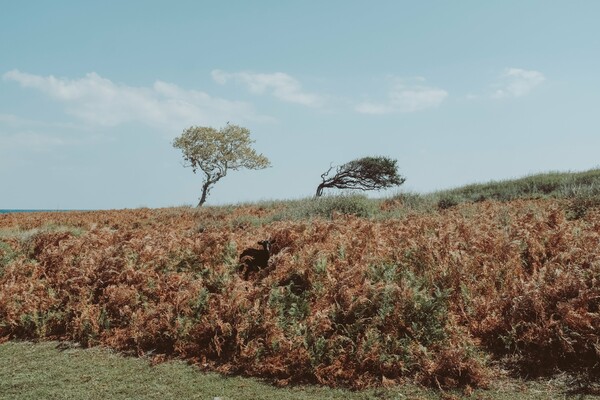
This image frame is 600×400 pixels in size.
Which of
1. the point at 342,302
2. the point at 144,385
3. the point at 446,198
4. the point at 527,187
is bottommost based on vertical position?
the point at 144,385

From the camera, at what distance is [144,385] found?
5727 mm

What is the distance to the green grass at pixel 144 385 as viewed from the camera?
5184 mm

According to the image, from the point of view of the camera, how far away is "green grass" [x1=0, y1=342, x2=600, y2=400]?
17.0 feet

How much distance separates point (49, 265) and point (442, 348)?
8190 millimetres

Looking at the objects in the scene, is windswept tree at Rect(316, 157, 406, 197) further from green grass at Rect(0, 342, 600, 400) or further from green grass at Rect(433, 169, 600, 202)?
green grass at Rect(0, 342, 600, 400)

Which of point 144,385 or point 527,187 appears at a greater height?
point 527,187

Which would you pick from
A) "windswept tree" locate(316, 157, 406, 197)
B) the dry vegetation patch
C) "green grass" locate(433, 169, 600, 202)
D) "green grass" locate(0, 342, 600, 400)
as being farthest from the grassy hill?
"windswept tree" locate(316, 157, 406, 197)

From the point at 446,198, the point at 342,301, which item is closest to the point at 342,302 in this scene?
the point at 342,301

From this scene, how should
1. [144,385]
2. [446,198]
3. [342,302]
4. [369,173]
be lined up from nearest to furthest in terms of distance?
[144,385], [342,302], [446,198], [369,173]

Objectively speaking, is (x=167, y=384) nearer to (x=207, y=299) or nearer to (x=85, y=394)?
(x=85, y=394)

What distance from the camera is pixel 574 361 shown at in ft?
18.6

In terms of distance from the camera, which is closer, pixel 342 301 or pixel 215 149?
pixel 342 301

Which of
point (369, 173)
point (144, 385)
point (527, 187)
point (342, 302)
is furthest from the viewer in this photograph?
→ point (369, 173)

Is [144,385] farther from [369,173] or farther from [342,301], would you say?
[369,173]
